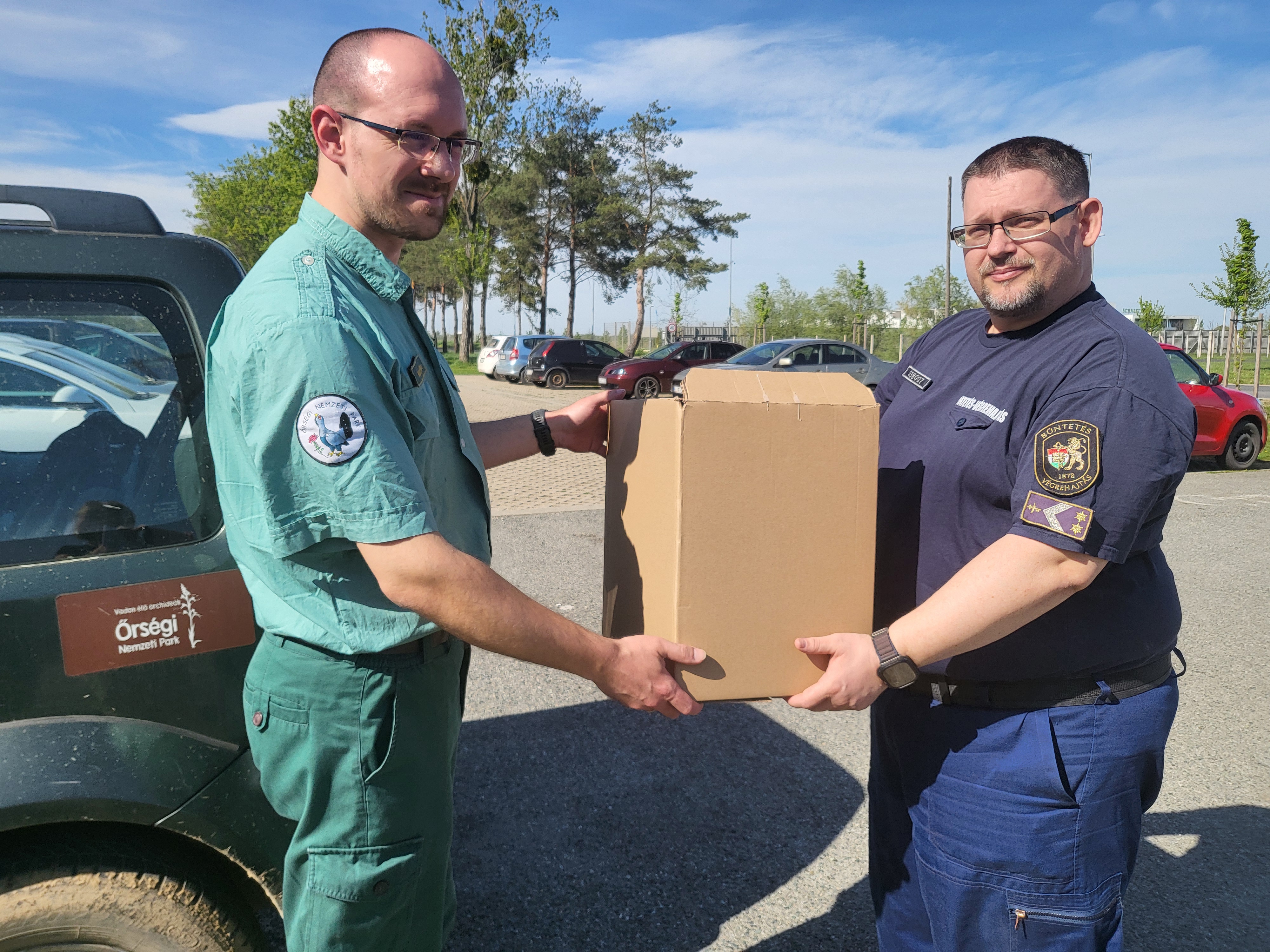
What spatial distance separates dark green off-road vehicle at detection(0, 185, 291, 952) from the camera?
5.21 feet

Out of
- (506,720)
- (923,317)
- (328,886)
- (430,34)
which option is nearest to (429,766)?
(328,886)

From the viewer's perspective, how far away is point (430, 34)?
100 ft

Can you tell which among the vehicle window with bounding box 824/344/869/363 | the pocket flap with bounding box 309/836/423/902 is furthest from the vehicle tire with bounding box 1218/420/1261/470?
the pocket flap with bounding box 309/836/423/902

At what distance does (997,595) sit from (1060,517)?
174mm

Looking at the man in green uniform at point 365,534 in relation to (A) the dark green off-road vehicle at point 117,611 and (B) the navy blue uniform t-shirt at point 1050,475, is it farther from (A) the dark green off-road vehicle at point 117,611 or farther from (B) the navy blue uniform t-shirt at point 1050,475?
(B) the navy blue uniform t-shirt at point 1050,475

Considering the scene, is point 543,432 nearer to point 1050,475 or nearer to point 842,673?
point 842,673

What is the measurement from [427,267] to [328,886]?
50766 mm

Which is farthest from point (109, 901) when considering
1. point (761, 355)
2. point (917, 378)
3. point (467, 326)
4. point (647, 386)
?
point (467, 326)

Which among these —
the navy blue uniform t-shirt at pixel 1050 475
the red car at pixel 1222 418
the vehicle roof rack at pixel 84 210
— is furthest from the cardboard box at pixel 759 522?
the red car at pixel 1222 418

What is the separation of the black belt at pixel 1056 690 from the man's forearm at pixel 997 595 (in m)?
0.19

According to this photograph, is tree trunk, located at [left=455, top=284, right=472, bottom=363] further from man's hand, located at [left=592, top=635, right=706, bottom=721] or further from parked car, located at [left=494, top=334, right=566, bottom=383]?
man's hand, located at [left=592, top=635, right=706, bottom=721]

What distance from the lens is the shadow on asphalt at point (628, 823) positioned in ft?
8.52

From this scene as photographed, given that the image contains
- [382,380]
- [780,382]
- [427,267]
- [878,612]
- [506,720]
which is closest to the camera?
[382,380]

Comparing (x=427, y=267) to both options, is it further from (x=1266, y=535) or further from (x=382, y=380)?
(x=382, y=380)
